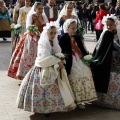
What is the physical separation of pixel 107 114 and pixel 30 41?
6.75ft

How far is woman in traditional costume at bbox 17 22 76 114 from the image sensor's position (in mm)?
4840

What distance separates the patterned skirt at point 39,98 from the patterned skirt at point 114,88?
0.83 metres

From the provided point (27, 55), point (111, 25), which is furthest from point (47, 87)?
point (27, 55)

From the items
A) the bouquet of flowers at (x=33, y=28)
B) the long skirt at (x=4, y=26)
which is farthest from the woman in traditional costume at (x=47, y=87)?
the long skirt at (x=4, y=26)

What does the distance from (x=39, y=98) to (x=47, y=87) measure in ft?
0.57

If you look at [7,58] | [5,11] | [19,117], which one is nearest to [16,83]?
[19,117]

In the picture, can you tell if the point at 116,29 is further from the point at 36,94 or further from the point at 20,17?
the point at 20,17

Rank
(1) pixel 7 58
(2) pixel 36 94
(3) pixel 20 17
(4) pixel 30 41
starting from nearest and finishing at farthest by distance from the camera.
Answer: (2) pixel 36 94, (4) pixel 30 41, (3) pixel 20 17, (1) pixel 7 58

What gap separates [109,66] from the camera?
5.39m

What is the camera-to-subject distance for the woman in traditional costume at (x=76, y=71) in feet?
16.9

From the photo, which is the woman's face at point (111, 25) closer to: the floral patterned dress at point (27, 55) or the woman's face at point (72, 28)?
the woman's face at point (72, 28)

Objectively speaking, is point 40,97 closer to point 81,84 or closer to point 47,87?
point 47,87

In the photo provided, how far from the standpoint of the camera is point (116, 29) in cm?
545

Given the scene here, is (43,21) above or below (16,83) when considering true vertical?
above
